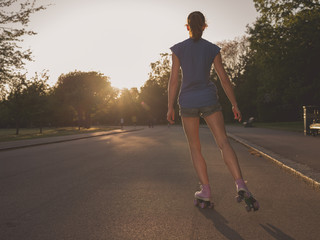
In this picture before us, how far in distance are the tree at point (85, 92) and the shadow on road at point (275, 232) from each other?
46098 mm

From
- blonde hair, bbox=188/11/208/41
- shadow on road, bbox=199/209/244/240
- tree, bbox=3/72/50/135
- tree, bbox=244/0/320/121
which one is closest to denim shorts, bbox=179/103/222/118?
blonde hair, bbox=188/11/208/41

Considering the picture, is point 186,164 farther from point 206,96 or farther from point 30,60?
point 30,60

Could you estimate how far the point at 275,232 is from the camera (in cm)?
291

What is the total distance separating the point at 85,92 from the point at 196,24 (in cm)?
4676

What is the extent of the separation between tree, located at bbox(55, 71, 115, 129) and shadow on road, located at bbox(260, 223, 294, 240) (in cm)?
4610

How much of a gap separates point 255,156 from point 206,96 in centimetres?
665

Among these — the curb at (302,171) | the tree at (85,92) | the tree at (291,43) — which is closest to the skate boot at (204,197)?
the curb at (302,171)

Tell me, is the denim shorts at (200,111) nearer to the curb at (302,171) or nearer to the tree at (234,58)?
the curb at (302,171)

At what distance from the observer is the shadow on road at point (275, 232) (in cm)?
277

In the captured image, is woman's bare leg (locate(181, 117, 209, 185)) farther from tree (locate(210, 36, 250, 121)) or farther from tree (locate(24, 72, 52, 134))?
tree (locate(210, 36, 250, 121))

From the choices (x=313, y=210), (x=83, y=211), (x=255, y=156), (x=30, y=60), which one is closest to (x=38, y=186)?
(x=83, y=211)

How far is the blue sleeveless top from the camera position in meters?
3.52

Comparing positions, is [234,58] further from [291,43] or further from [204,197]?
[204,197]

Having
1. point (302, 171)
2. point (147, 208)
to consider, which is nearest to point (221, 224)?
point (147, 208)
